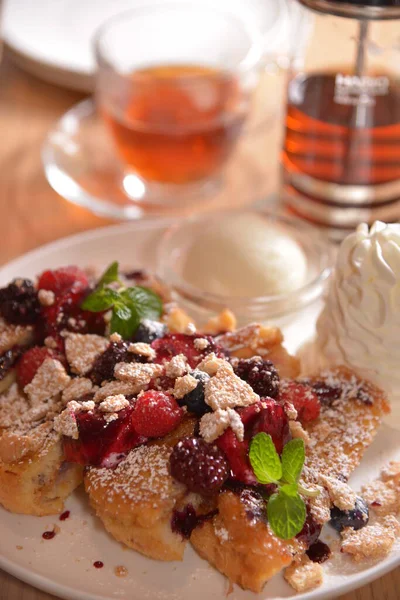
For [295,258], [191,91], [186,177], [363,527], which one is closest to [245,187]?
[186,177]

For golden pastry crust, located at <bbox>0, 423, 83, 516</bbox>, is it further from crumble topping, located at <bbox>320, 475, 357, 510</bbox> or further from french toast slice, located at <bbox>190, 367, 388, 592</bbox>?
crumble topping, located at <bbox>320, 475, 357, 510</bbox>

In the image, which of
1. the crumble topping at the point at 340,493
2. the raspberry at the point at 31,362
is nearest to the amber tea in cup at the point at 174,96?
the raspberry at the point at 31,362

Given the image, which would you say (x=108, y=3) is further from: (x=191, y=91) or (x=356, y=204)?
(x=356, y=204)

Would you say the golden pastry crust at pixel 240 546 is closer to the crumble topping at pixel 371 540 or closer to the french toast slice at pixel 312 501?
the french toast slice at pixel 312 501

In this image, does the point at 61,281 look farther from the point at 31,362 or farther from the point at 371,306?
the point at 371,306

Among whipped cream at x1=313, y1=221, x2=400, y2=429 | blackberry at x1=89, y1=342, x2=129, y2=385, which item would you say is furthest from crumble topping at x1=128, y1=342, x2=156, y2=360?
whipped cream at x1=313, y1=221, x2=400, y2=429

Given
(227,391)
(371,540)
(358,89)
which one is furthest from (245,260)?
(371,540)
